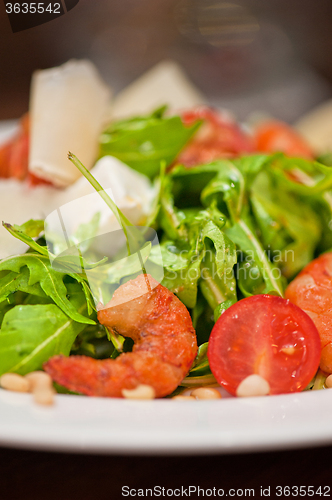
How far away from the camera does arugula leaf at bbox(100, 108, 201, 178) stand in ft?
6.04

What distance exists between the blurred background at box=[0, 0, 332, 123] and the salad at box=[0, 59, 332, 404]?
2.17m

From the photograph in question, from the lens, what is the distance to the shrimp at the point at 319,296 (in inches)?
40.1

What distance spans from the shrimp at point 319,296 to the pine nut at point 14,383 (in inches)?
29.8

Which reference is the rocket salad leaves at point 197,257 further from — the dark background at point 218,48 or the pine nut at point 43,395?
the dark background at point 218,48

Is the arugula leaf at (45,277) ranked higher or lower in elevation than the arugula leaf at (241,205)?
higher

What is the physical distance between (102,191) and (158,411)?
65 cm

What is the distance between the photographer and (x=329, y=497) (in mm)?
815

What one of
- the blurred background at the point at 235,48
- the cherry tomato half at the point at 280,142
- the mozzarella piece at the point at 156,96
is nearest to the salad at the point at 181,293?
the cherry tomato half at the point at 280,142

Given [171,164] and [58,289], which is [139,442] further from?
[171,164]

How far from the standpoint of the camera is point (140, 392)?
2.62 feet

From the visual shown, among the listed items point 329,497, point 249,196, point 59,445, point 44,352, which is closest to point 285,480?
point 329,497

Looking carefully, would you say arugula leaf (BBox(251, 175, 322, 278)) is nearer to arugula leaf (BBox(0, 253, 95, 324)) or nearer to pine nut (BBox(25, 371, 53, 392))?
arugula leaf (BBox(0, 253, 95, 324))

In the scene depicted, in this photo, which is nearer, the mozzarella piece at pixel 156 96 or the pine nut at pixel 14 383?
the pine nut at pixel 14 383

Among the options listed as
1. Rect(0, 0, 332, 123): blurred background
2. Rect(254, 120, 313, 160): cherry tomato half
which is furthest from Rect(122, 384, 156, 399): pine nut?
Rect(0, 0, 332, 123): blurred background
